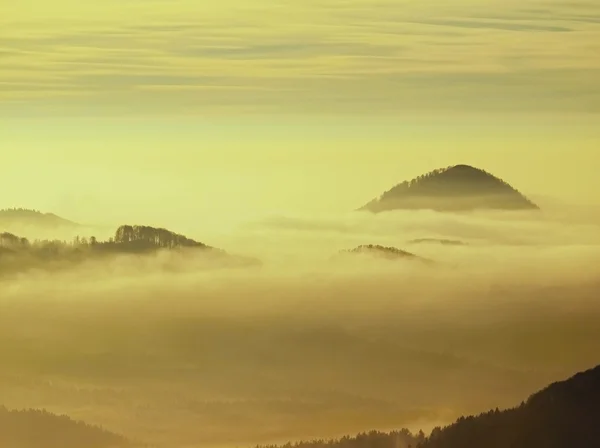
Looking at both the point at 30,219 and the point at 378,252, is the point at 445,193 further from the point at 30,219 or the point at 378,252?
the point at 30,219

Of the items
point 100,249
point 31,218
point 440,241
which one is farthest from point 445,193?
point 31,218

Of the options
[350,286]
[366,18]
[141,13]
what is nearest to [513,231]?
[350,286]

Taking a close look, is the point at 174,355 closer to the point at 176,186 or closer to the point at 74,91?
the point at 176,186

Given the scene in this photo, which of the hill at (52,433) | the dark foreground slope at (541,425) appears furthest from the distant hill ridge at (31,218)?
the dark foreground slope at (541,425)

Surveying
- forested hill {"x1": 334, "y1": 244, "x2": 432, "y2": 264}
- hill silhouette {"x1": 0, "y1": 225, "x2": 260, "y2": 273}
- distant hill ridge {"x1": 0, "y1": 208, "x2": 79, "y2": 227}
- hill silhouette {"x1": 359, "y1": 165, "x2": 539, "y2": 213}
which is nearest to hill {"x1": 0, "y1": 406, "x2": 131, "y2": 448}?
hill silhouette {"x1": 0, "y1": 225, "x2": 260, "y2": 273}

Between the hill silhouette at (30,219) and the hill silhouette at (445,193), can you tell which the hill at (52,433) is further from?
the hill silhouette at (445,193)

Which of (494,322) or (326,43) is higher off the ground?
(326,43)
